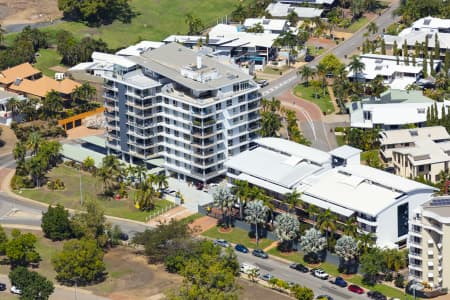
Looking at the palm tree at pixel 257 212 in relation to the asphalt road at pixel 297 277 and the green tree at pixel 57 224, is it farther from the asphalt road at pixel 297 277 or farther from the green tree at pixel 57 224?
the green tree at pixel 57 224

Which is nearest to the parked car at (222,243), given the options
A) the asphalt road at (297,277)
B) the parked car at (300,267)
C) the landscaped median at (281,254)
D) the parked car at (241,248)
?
the parked car at (241,248)

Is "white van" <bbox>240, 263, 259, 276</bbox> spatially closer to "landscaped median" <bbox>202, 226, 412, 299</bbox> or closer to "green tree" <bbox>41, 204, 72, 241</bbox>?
"landscaped median" <bbox>202, 226, 412, 299</bbox>

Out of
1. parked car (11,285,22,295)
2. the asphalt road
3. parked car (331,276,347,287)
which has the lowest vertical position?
the asphalt road

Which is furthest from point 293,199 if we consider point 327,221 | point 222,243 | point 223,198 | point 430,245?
point 430,245

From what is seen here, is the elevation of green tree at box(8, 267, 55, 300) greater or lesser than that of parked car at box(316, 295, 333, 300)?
greater

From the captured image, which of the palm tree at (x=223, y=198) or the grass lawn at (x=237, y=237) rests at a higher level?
the palm tree at (x=223, y=198)

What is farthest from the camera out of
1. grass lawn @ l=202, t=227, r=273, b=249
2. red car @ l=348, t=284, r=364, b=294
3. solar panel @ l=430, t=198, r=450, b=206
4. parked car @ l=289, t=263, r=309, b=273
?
grass lawn @ l=202, t=227, r=273, b=249

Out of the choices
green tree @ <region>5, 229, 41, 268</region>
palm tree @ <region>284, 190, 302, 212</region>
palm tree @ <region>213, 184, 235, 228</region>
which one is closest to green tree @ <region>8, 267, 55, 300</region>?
green tree @ <region>5, 229, 41, 268</region>
